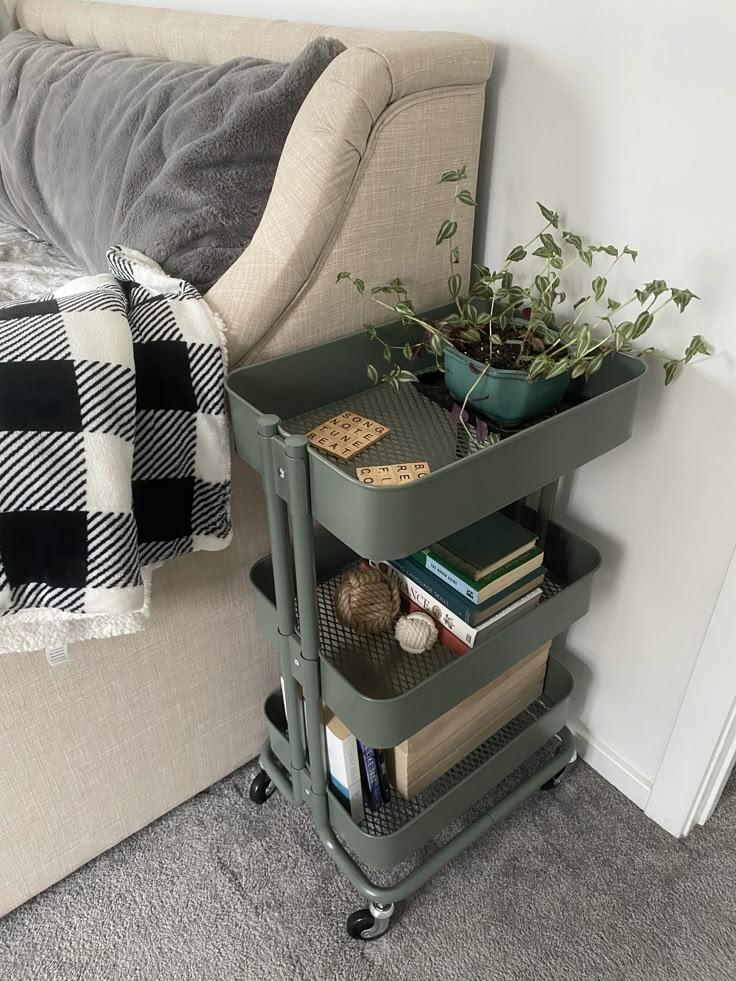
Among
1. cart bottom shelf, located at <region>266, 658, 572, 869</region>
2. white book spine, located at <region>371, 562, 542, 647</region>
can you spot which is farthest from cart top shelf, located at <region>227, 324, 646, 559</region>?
cart bottom shelf, located at <region>266, 658, 572, 869</region>

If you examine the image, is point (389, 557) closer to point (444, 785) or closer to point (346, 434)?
point (346, 434)

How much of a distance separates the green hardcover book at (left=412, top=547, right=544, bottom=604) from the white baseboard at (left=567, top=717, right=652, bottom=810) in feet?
1.56

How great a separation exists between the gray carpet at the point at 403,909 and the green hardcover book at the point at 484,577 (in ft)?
1.62

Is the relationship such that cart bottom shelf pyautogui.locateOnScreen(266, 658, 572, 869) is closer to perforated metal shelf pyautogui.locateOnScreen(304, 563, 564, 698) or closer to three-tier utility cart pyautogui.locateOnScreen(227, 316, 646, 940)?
three-tier utility cart pyautogui.locateOnScreen(227, 316, 646, 940)

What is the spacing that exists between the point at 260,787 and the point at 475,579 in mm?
580

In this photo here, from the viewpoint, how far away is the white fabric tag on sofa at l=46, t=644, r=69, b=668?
86 centimetres

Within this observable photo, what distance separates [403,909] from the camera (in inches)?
41.5

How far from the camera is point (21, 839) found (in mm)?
1003

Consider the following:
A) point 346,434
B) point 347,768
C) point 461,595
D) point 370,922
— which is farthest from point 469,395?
point 370,922

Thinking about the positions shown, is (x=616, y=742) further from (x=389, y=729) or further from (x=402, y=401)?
(x=402, y=401)

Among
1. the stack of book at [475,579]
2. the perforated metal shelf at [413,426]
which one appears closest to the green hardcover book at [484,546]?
the stack of book at [475,579]

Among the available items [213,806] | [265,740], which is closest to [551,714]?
[265,740]

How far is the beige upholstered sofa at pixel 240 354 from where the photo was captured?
0.80 m

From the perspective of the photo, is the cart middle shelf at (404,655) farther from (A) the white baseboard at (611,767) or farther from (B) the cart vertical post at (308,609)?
(A) the white baseboard at (611,767)
